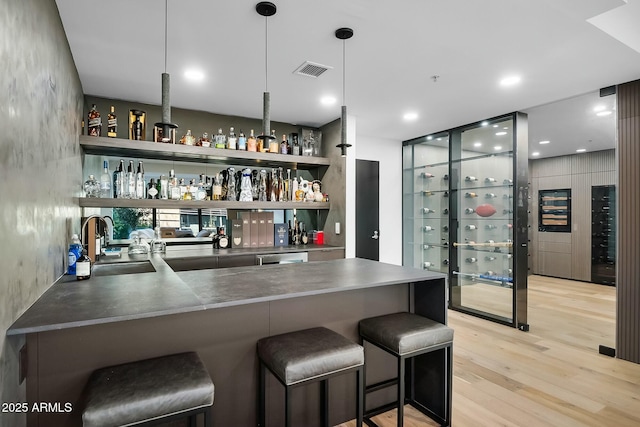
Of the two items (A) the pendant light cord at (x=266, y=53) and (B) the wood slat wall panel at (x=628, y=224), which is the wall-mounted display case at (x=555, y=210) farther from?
(A) the pendant light cord at (x=266, y=53)

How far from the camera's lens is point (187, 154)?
3.65m

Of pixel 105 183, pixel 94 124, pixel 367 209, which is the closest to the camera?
pixel 94 124

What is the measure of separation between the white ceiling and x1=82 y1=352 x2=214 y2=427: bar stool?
195 centimetres

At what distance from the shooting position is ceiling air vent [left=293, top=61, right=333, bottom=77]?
2793 millimetres

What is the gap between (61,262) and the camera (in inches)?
86.3

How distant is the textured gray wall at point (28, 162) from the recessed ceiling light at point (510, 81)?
3344mm

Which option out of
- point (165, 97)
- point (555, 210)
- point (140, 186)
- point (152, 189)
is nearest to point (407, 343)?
point (165, 97)

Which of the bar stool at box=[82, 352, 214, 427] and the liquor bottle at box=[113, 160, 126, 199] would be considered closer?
the bar stool at box=[82, 352, 214, 427]

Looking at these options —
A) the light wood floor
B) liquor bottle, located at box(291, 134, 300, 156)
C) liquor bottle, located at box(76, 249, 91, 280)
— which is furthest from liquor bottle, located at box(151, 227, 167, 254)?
the light wood floor

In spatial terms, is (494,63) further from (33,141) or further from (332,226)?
(33,141)

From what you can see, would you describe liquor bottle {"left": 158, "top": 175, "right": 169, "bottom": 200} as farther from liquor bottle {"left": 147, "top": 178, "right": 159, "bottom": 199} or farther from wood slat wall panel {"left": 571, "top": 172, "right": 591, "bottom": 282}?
wood slat wall panel {"left": 571, "top": 172, "right": 591, "bottom": 282}

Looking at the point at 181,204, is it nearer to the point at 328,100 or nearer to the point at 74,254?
the point at 74,254

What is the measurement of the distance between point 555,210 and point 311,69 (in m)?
6.84

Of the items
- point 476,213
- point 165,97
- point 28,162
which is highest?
point 165,97
